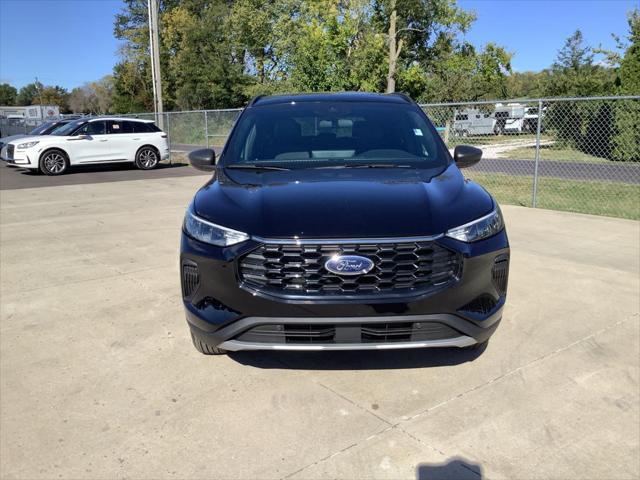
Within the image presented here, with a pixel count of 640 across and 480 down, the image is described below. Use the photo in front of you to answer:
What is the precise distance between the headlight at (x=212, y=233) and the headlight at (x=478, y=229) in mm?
1131

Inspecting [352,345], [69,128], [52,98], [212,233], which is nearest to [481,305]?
[352,345]

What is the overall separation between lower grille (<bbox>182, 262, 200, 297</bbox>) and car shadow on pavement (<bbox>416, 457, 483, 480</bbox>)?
4.87 ft

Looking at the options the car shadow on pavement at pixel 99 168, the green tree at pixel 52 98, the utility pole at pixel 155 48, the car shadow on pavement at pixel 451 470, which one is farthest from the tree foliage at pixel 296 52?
the green tree at pixel 52 98

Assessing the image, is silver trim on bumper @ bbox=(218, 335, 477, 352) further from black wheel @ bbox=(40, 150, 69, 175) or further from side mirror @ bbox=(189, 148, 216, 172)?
black wheel @ bbox=(40, 150, 69, 175)

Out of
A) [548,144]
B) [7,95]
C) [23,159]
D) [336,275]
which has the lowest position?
[336,275]

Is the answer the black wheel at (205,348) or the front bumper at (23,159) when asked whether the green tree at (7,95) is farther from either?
the black wheel at (205,348)

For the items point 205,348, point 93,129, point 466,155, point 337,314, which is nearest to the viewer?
point 337,314

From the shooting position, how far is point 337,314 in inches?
109

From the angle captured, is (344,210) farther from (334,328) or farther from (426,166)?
(426,166)

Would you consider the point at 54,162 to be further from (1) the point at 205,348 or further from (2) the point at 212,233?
(2) the point at 212,233

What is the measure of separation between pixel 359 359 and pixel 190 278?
1250 mm

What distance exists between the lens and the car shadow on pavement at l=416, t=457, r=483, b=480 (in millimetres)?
2467

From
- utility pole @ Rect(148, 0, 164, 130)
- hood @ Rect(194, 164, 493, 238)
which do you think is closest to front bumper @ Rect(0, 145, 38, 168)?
utility pole @ Rect(148, 0, 164, 130)

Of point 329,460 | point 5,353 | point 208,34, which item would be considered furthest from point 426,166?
point 208,34
